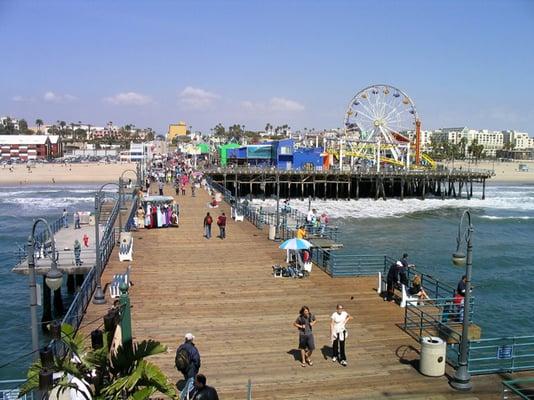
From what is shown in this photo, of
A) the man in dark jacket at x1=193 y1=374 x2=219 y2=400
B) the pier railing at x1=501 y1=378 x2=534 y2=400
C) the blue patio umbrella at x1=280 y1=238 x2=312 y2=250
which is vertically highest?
the blue patio umbrella at x1=280 y1=238 x2=312 y2=250

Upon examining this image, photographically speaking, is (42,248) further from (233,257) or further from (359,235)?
(359,235)

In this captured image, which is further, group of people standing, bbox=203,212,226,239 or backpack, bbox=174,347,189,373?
group of people standing, bbox=203,212,226,239

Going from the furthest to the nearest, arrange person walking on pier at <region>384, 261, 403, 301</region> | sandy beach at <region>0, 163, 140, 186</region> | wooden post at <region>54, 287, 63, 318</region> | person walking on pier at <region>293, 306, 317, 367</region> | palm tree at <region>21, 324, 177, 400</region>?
sandy beach at <region>0, 163, 140, 186</region> → wooden post at <region>54, 287, 63, 318</region> → person walking on pier at <region>384, 261, 403, 301</region> → person walking on pier at <region>293, 306, 317, 367</region> → palm tree at <region>21, 324, 177, 400</region>

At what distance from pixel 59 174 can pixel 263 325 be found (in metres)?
104

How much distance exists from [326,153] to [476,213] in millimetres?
28259

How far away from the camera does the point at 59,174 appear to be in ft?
355

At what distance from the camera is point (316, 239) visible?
78.9ft

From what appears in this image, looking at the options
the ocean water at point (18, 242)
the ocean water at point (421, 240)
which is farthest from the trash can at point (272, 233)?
the ocean water at point (18, 242)

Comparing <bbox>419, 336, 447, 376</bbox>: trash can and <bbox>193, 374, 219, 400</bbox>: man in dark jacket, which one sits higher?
<bbox>193, 374, 219, 400</bbox>: man in dark jacket

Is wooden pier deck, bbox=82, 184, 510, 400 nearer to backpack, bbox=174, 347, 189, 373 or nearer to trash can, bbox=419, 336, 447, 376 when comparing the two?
trash can, bbox=419, 336, 447, 376

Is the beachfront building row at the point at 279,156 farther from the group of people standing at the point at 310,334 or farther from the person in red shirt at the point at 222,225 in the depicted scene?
the group of people standing at the point at 310,334

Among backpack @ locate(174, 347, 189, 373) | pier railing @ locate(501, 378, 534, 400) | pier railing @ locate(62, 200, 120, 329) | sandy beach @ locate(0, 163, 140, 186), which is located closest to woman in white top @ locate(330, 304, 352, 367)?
pier railing @ locate(501, 378, 534, 400)

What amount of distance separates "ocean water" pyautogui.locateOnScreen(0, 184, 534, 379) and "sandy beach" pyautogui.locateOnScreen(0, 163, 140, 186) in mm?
16039

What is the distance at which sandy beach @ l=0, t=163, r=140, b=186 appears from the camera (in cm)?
9888
